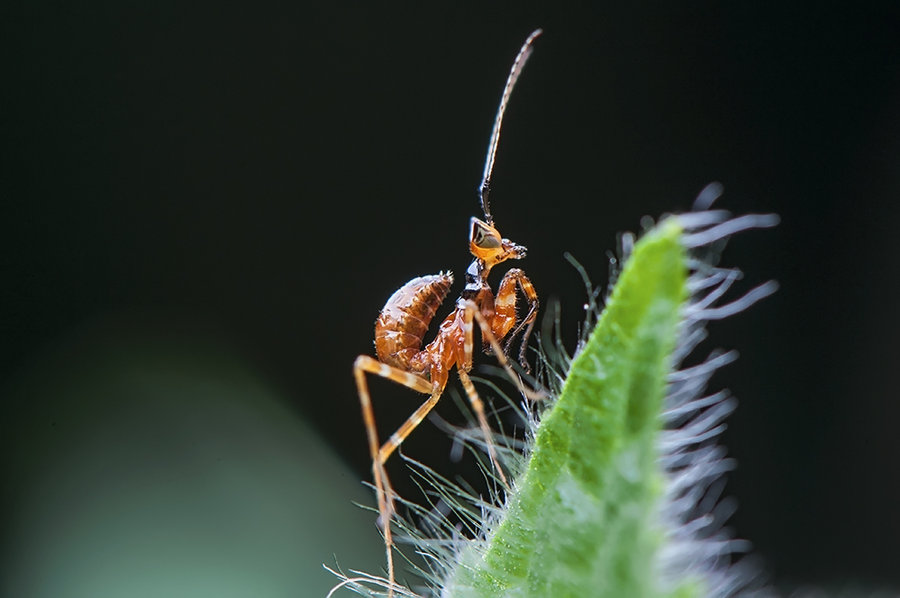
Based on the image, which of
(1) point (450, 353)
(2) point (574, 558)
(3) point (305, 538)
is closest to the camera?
(2) point (574, 558)

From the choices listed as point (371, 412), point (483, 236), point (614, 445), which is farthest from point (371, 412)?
point (614, 445)

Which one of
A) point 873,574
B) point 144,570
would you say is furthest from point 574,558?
point 873,574

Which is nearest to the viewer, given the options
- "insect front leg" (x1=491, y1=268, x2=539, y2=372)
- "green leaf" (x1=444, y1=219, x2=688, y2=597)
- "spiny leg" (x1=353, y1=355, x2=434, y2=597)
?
"green leaf" (x1=444, y1=219, x2=688, y2=597)

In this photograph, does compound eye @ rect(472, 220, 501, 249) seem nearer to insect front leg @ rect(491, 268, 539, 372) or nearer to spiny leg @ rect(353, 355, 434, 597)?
insect front leg @ rect(491, 268, 539, 372)

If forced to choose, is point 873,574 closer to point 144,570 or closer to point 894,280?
point 894,280

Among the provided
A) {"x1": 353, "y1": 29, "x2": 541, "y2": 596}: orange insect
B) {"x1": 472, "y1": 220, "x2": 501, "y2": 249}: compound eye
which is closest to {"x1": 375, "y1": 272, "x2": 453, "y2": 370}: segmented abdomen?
{"x1": 353, "y1": 29, "x2": 541, "y2": 596}: orange insect
